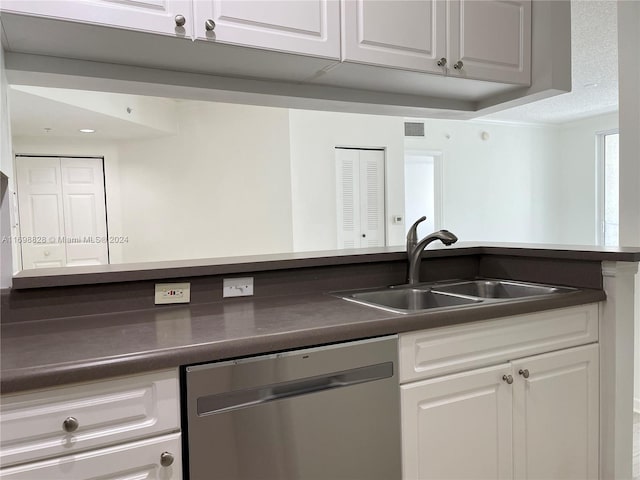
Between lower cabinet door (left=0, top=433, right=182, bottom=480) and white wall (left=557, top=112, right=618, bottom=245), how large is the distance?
25.6 ft

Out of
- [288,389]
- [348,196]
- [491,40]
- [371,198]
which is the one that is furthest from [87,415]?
[371,198]

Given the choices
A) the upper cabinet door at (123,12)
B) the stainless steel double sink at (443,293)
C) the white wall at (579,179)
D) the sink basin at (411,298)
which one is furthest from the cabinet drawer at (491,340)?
the white wall at (579,179)

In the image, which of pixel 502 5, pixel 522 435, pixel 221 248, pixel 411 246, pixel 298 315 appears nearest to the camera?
pixel 298 315

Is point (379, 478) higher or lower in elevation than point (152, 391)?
lower

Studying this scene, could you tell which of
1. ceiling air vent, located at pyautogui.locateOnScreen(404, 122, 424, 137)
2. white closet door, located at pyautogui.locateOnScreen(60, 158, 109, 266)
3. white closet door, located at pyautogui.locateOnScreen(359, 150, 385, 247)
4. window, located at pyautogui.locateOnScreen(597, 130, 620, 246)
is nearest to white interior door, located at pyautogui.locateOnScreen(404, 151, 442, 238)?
ceiling air vent, located at pyautogui.locateOnScreen(404, 122, 424, 137)

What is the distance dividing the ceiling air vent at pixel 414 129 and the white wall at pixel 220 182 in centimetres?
215

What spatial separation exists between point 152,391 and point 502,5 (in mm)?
1926

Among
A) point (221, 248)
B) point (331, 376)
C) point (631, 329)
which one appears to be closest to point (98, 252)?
point (221, 248)

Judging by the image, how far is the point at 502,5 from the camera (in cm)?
184

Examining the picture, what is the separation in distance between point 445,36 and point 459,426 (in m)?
1.43

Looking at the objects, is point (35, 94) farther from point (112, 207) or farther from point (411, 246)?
point (411, 246)

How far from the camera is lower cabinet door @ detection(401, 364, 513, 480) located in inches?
53.2

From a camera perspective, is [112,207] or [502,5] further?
[112,207]

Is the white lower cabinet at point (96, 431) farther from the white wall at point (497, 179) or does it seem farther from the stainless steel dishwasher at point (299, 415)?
the white wall at point (497, 179)
